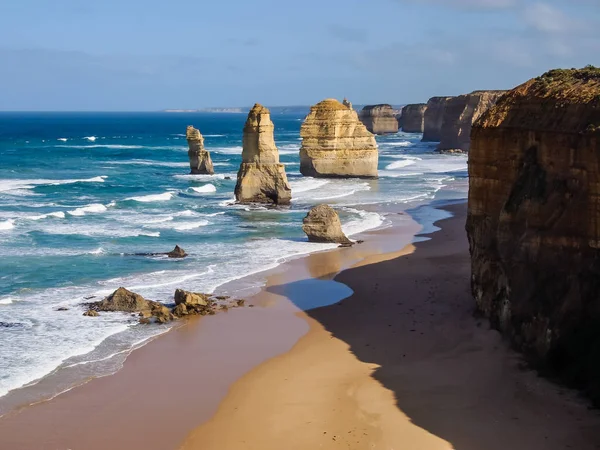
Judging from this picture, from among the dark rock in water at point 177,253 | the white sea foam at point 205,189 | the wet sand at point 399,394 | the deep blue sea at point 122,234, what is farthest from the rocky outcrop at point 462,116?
the wet sand at point 399,394

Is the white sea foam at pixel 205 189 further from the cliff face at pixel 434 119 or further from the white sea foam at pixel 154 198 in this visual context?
the cliff face at pixel 434 119

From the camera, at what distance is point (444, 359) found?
719 inches

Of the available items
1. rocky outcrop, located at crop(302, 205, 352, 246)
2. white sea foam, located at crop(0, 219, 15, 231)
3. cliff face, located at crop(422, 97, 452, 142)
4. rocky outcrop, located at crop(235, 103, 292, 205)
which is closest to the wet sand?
rocky outcrop, located at crop(302, 205, 352, 246)

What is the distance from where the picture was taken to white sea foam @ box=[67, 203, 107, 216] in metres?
43.4

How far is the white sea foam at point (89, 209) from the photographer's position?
142ft

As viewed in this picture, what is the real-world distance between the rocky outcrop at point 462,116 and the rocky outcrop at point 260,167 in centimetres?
4729

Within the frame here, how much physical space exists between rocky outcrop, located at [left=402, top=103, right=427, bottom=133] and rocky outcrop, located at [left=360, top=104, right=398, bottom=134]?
7.40 meters

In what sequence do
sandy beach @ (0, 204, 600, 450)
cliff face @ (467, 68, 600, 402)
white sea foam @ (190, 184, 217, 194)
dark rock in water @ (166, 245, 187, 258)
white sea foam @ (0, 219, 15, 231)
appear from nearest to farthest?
sandy beach @ (0, 204, 600, 450), cliff face @ (467, 68, 600, 402), dark rock in water @ (166, 245, 187, 258), white sea foam @ (0, 219, 15, 231), white sea foam @ (190, 184, 217, 194)

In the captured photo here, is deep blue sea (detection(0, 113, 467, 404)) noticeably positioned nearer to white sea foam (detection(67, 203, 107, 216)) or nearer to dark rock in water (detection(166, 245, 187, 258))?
white sea foam (detection(67, 203, 107, 216))

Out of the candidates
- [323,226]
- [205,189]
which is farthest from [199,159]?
[323,226]

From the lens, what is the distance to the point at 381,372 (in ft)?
58.1

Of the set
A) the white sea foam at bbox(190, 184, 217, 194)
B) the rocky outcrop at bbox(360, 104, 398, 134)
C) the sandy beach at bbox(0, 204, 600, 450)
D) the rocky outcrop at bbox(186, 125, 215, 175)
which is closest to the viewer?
the sandy beach at bbox(0, 204, 600, 450)

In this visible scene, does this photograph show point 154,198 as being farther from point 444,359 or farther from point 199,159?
point 444,359

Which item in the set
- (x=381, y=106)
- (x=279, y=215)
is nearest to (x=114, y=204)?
(x=279, y=215)
